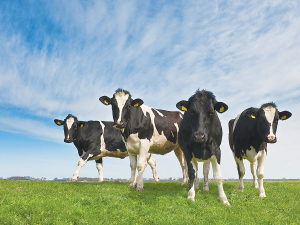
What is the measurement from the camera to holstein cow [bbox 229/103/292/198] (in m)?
9.70

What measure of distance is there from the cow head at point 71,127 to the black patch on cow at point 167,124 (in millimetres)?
6139

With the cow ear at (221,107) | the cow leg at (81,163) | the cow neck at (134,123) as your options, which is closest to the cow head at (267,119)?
the cow ear at (221,107)

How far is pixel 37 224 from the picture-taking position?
6.39 metres

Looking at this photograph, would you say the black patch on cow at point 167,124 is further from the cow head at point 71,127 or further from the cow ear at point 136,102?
the cow head at point 71,127

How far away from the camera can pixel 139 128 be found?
35.9 feet

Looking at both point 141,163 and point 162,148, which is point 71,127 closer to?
point 162,148

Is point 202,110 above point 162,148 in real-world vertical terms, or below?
above

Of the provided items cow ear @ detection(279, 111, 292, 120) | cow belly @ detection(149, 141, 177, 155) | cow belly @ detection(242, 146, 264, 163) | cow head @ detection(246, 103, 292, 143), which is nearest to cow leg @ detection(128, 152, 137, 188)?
cow belly @ detection(149, 141, 177, 155)

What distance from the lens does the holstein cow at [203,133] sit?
8.13 meters

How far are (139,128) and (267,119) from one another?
16.8ft

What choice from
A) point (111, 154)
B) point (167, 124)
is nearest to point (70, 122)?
point (111, 154)

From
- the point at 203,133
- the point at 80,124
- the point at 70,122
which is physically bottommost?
the point at 203,133

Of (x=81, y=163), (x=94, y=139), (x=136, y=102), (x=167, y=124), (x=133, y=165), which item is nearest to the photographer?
(x=136, y=102)

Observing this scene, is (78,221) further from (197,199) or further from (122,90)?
(122,90)
